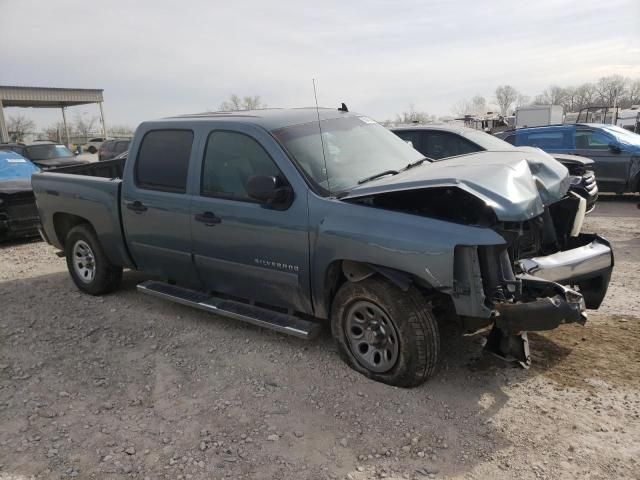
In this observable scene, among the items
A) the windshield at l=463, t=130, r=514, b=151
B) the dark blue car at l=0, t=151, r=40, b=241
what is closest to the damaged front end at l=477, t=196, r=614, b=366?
the windshield at l=463, t=130, r=514, b=151

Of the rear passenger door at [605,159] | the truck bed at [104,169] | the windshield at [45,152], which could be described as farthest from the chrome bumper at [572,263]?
the windshield at [45,152]

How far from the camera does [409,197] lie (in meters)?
3.55

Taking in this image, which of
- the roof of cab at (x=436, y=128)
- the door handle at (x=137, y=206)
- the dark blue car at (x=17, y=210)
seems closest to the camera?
the door handle at (x=137, y=206)

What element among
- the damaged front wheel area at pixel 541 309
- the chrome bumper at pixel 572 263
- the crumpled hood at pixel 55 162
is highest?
the crumpled hood at pixel 55 162

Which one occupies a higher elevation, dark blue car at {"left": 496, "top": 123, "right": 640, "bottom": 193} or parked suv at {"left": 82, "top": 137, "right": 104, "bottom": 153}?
parked suv at {"left": 82, "top": 137, "right": 104, "bottom": 153}

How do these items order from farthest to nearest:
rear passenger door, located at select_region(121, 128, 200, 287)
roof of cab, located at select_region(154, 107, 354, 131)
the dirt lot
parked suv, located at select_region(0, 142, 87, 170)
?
parked suv, located at select_region(0, 142, 87, 170), rear passenger door, located at select_region(121, 128, 200, 287), roof of cab, located at select_region(154, 107, 354, 131), the dirt lot

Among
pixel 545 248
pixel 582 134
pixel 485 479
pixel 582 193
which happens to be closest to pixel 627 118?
pixel 582 134

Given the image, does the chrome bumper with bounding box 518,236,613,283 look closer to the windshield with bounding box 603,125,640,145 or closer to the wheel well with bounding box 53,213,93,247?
the wheel well with bounding box 53,213,93,247

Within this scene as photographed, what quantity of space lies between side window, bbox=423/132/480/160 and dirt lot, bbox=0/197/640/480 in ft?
10.9

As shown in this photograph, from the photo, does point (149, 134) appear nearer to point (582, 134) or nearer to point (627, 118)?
point (582, 134)

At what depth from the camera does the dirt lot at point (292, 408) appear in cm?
292

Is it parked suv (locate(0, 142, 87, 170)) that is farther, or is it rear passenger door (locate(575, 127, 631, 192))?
parked suv (locate(0, 142, 87, 170))

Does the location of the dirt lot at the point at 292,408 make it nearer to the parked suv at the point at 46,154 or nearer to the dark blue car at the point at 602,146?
the dark blue car at the point at 602,146

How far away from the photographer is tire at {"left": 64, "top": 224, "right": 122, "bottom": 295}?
568cm
